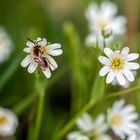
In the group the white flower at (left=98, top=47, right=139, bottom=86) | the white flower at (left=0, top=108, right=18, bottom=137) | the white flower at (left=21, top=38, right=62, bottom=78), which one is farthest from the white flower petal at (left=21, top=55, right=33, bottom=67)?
the white flower at (left=0, top=108, right=18, bottom=137)

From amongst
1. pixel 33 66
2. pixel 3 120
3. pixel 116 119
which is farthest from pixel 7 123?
pixel 33 66

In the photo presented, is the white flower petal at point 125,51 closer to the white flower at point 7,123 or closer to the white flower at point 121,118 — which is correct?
the white flower at point 121,118

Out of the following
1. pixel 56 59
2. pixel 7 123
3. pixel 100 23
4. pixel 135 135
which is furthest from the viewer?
pixel 56 59

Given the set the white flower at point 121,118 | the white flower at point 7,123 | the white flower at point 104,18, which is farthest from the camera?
the white flower at point 104,18

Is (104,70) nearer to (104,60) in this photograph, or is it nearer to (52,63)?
(104,60)

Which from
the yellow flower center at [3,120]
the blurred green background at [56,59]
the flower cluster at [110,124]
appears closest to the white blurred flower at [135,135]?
the flower cluster at [110,124]

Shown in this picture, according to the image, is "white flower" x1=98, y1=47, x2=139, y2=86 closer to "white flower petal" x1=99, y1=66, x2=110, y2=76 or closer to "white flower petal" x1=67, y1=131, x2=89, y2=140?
"white flower petal" x1=99, y1=66, x2=110, y2=76
